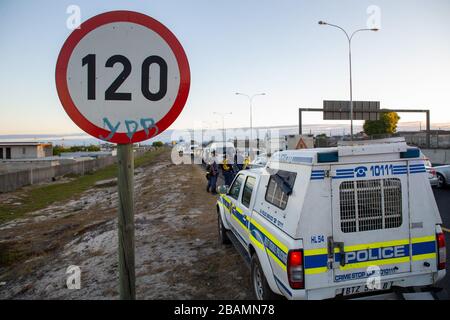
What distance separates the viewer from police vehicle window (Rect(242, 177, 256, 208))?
495 cm

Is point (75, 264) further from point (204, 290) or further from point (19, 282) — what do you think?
point (204, 290)

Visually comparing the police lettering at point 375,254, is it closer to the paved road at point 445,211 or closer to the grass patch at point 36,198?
the paved road at point 445,211

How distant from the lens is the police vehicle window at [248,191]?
16.2 ft

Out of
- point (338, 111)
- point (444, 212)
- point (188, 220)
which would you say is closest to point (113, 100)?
point (188, 220)

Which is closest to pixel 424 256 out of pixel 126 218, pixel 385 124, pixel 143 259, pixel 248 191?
pixel 248 191

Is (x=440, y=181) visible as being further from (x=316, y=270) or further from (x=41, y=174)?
Answer: (x=41, y=174)

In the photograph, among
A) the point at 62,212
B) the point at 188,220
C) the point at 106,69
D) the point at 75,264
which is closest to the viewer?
the point at 106,69

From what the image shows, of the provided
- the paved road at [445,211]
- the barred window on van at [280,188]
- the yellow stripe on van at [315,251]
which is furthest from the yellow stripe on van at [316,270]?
the paved road at [445,211]

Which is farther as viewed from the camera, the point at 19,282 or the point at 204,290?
the point at 19,282

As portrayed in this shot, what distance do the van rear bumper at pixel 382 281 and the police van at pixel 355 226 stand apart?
0.03 feet

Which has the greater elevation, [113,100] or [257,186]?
[113,100]

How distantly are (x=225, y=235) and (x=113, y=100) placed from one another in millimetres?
5517

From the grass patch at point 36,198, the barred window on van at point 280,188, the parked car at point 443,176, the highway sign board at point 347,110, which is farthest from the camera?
the highway sign board at point 347,110

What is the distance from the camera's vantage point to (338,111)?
36.9 m
